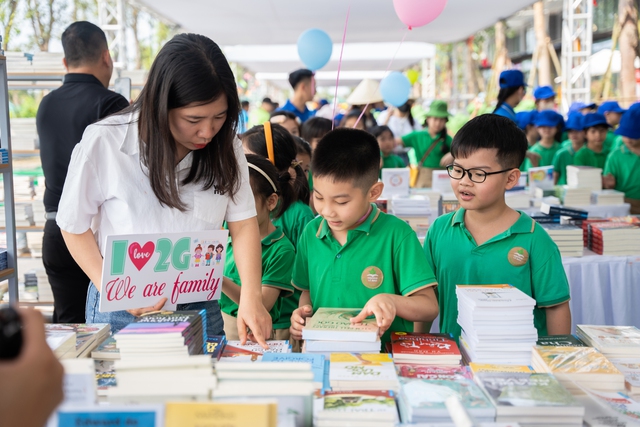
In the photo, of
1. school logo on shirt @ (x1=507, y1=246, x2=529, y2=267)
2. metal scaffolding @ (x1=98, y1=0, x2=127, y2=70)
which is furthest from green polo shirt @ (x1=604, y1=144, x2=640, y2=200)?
metal scaffolding @ (x1=98, y1=0, x2=127, y2=70)

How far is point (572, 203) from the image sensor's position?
14.3 feet

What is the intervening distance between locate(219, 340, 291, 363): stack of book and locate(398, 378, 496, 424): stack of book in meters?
0.37

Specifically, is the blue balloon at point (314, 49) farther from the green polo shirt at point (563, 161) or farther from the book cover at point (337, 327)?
the book cover at point (337, 327)

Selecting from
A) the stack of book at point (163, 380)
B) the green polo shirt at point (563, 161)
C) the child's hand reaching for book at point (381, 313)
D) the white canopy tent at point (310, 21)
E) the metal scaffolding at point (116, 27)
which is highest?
the white canopy tent at point (310, 21)

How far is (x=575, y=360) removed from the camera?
1.36m

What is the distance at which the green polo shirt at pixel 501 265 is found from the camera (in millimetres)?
2002

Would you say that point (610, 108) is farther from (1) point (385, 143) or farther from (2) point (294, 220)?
(2) point (294, 220)

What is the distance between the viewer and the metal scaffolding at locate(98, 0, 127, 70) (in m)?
6.98

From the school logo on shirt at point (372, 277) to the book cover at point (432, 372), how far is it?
493 mm

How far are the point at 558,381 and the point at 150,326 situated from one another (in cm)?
90

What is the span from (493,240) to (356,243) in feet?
1.82

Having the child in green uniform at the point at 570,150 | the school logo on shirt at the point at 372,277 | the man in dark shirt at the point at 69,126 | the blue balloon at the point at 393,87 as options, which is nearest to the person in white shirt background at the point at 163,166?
the school logo on shirt at the point at 372,277

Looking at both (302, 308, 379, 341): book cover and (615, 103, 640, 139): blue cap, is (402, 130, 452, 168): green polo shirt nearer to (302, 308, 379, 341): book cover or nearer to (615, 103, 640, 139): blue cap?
(615, 103, 640, 139): blue cap

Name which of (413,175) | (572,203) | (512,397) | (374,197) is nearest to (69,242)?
(374,197)
